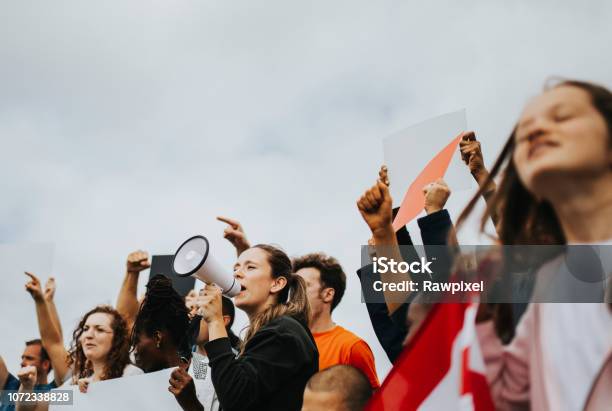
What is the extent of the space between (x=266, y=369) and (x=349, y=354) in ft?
1.85

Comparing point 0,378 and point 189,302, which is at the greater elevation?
point 189,302

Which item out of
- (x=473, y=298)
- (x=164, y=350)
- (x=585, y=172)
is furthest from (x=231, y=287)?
(x=585, y=172)

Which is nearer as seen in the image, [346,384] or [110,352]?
[346,384]

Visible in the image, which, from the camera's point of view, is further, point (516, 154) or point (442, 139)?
point (442, 139)

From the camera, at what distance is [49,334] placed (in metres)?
4.17

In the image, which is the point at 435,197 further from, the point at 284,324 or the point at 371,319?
the point at 284,324

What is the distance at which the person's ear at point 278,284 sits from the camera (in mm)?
3529

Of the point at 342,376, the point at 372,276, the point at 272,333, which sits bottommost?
the point at 342,376

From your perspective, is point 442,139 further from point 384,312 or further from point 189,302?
point 189,302

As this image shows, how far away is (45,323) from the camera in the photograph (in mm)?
4230

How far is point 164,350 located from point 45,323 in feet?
2.71

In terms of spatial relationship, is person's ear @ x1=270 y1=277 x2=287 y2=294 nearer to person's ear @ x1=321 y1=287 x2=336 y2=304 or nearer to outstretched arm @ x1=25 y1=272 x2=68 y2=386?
person's ear @ x1=321 y1=287 x2=336 y2=304

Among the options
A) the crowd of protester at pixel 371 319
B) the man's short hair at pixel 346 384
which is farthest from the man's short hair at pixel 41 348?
the man's short hair at pixel 346 384

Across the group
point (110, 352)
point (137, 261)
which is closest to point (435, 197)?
point (110, 352)
